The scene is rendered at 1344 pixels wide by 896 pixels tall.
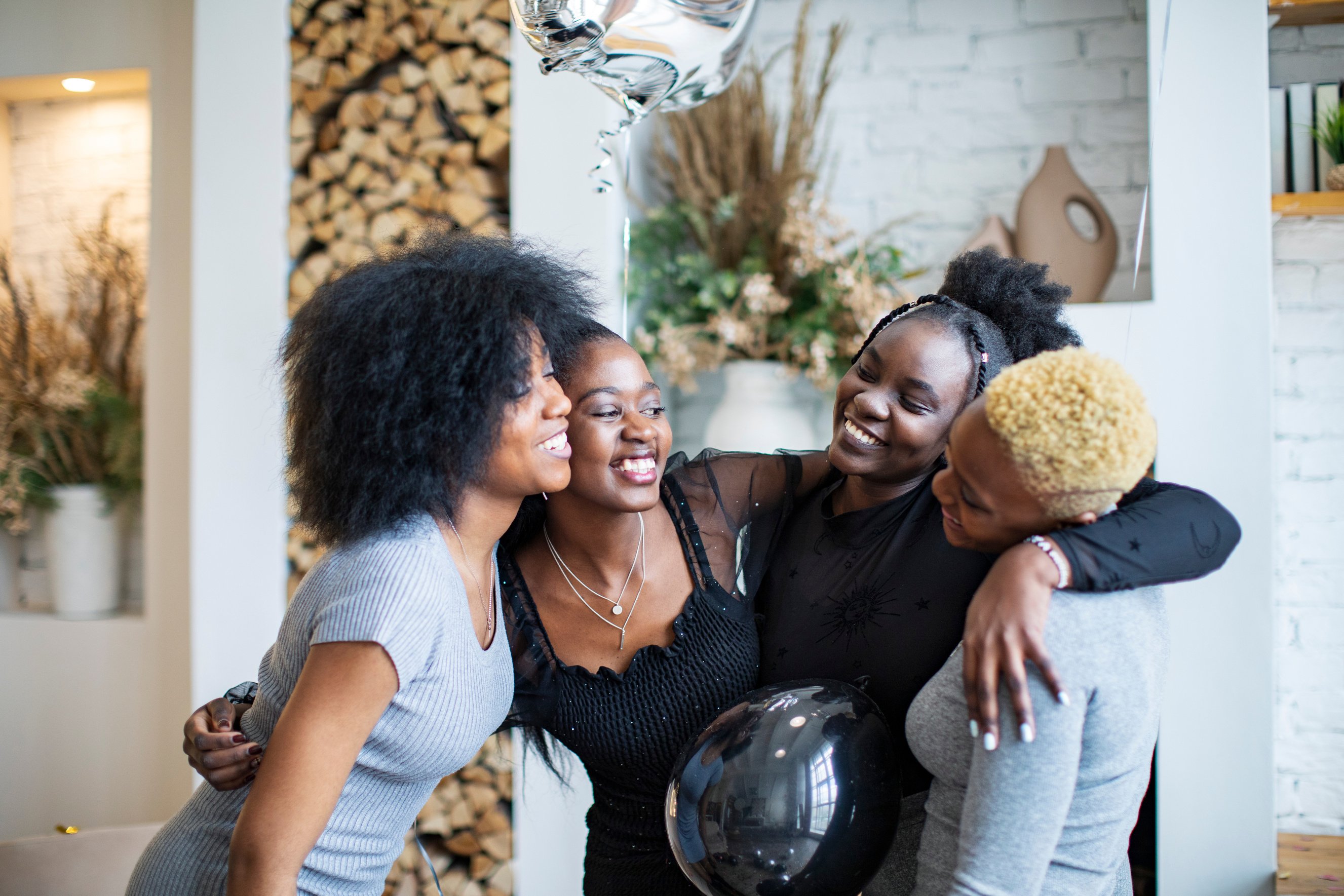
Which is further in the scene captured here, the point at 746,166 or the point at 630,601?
the point at 746,166

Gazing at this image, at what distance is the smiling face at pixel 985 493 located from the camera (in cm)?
90

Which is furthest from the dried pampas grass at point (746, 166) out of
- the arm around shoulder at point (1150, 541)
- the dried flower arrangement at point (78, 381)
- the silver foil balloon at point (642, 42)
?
the dried flower arrangement at point (78, 381)

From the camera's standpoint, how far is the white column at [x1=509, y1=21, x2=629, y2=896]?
2229 millimetres

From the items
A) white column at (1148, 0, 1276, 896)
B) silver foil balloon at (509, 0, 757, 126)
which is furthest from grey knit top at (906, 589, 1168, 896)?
white column at (1148, 0, 1276, 896)

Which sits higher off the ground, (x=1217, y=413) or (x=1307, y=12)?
(x=1307, y=12)

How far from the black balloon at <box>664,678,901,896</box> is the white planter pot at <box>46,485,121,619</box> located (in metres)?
2.34

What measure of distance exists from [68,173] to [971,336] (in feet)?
9.51

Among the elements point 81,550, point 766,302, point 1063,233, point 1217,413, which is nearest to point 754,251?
point 766,302

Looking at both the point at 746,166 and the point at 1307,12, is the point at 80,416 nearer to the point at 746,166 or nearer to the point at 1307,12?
the point at 746,166

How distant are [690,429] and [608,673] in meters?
1.39

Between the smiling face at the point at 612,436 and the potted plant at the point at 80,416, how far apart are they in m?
1.90

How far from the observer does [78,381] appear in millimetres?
2668

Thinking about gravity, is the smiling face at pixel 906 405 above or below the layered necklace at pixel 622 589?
above

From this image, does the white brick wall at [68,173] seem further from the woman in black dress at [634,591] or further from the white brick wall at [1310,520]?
the white brick wall at [1310,520]
